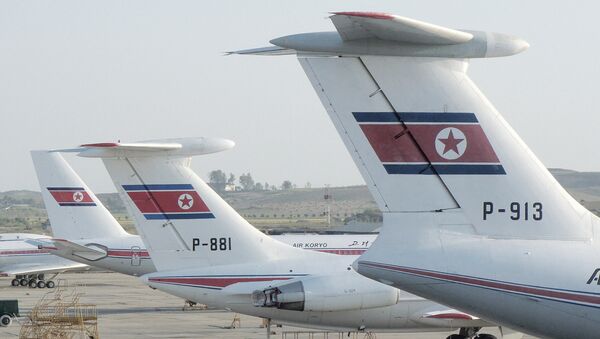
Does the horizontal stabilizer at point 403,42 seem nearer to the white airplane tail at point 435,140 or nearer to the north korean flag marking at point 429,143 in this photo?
the white airplane tail at point 435,140

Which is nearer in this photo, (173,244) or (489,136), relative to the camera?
(489,136)

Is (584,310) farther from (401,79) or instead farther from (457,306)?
(401,79)

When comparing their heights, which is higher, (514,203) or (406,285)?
(514,203)

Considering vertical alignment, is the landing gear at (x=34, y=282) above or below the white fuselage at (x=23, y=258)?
below

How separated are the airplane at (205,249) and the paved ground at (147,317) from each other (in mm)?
5661

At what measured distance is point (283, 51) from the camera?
11562 mm

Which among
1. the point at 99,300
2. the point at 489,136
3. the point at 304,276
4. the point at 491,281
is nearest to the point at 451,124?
the point at 489,136

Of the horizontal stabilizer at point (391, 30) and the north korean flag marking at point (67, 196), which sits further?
the north korean flag marking at point (67, 196)

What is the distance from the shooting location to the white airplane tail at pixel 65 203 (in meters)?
40.8

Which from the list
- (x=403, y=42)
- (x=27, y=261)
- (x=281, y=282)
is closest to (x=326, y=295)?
(x=281, y=282)

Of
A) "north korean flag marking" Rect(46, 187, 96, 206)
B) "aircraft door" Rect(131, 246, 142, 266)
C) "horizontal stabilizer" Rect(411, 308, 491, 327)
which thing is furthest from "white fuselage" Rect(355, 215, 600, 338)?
"north korean flag marking" Rect(46, 187, 96, 206)

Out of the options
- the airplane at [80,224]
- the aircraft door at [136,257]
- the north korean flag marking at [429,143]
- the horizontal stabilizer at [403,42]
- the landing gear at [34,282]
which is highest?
the horizontal stabilizer at [403,42]

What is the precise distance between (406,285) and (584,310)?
187cm

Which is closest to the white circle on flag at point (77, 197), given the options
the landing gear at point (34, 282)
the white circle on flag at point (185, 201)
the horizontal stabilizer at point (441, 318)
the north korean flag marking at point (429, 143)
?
the landing gear at point (34, 282)
